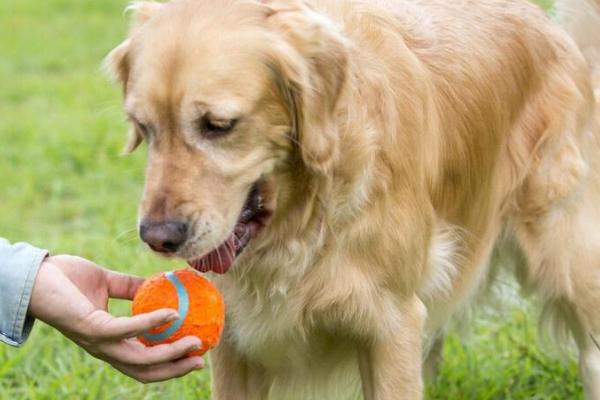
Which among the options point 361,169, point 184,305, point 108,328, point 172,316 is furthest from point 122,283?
point 361,169

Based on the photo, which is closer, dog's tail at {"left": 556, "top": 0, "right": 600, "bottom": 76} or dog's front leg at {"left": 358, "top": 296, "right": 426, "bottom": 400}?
dog's front leg at {"left": 358, "top": 296, "right": 426, "bottom": 400}

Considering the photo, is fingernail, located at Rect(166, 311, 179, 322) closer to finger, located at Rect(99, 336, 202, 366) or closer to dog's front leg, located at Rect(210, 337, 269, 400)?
finger, located at Rect(99, 336, 202, 366)

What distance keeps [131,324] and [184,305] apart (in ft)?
0.86

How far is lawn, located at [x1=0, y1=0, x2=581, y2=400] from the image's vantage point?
505 centimetres

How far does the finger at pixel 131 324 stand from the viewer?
331cm

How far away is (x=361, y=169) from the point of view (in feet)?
12.4

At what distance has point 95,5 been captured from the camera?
14.0 meters

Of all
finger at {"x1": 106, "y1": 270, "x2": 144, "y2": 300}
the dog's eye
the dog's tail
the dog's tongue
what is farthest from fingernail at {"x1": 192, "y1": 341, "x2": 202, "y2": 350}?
the dog's tail

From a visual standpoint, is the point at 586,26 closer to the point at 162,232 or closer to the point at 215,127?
the point at 215,127

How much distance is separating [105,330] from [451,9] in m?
1.98

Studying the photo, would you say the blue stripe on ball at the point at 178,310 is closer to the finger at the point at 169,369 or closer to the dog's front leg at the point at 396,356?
the finger at the point at 169,369

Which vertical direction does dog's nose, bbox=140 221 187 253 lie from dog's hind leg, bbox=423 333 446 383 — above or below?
above

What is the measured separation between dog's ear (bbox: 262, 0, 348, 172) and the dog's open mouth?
194 mm

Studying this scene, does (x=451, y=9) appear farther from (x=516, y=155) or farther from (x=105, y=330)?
(x=105, y=330)
